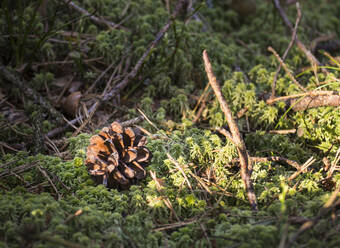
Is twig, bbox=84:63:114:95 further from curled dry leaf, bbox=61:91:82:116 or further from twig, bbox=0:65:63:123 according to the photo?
twig, bbox=0:65:63:123

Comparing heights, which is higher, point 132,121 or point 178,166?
point 132,121

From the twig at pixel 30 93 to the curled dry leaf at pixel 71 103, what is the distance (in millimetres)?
98

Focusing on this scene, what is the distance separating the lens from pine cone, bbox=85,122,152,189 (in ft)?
6.16

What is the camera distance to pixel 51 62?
2.85 metres

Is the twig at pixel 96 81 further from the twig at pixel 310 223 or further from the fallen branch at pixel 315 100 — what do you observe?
the twig at pixel 310 223

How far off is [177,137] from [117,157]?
18.6 inches

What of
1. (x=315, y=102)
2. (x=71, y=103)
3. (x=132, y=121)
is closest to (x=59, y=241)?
(x=132, y=121)

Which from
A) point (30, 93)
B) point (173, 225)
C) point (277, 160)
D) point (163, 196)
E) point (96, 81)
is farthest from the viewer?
point (96, 81)

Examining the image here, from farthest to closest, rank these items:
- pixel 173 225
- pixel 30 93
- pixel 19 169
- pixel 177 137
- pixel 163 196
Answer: pixel 30 93
pixel 177 137
pixel 19 169
pixel 163 196
pixel 173 225

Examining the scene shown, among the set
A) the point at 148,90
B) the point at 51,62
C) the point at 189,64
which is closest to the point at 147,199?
the point at 148,90

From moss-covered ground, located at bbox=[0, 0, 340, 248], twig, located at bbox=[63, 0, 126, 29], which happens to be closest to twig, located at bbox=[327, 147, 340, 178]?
moss-covered ground, located at bbox=[0, 0, 340, 248]

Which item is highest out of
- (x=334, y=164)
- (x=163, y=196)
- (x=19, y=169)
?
(x=19, y=169)

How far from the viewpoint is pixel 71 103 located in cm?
259

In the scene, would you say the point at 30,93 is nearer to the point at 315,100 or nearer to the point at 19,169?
the point at 19,169
